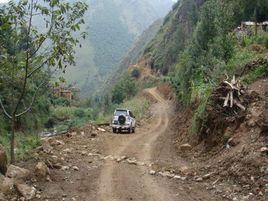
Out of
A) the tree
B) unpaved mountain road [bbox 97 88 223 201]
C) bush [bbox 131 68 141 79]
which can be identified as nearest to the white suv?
unpaved mountain road [bbox 97 88 223 201]

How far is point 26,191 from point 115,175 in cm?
397

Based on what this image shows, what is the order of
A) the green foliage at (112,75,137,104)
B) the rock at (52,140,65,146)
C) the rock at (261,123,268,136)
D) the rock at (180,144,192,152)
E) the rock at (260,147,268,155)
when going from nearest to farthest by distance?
1. the rock at (260,147,268,155)
2. the rock at (261,123,268,136)
3. the rock at (180,144,192,152)
4. the rock at (52,140,65,146)
5. the green foliage at (112,75,137,104)

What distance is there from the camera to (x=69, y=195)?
12.6 meters

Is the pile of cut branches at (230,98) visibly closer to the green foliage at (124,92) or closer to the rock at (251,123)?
the rock at (251,123)

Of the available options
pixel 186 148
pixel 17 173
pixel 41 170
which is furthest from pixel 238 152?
pixel 17 173

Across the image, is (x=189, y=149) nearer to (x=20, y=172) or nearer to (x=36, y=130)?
(x=20, y=172)

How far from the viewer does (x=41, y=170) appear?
44.9 ft

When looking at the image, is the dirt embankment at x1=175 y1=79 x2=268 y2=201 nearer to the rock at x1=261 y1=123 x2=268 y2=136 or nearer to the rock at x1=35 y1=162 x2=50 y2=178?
the rock at x1=261 y1=123 x2=268 y2=136

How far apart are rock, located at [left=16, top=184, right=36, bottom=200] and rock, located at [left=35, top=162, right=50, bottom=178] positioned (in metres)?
1.15

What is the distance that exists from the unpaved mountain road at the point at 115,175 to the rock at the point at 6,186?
81cm

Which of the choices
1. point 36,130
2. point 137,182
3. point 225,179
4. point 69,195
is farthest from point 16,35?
point 36,130

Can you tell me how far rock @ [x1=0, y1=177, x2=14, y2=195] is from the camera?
38.4 feet

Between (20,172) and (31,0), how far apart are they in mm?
5161

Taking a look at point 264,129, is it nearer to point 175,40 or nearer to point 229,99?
point 229,99
